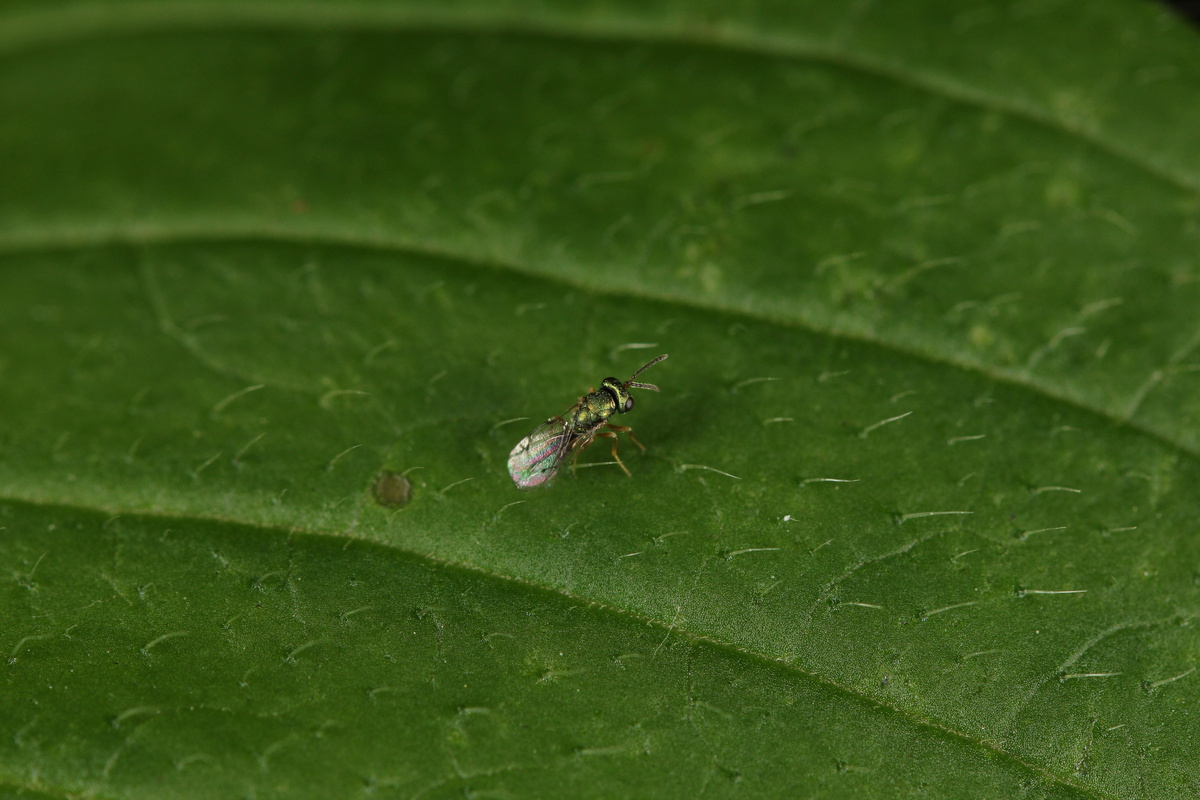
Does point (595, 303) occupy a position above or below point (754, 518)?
above

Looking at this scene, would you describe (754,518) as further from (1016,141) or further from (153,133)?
(153,133)

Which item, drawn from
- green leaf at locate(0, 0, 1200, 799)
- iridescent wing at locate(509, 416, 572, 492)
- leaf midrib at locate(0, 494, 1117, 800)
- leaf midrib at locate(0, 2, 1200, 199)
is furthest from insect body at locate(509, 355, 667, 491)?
leaf midrib at locate(0, 2, 1200, 199)

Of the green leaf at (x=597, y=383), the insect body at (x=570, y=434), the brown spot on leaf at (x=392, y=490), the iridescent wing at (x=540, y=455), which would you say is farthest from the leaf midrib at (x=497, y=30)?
the brown spot on leaf at (x=392, y=490)

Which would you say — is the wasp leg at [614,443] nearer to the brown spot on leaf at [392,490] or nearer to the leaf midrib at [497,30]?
the brown spot on leaf at [392,490]

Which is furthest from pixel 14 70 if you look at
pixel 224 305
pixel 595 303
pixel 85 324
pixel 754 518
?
pixel 754 518

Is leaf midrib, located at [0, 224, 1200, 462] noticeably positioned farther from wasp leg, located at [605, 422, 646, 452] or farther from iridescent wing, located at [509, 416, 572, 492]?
iridescent wing, located at [509, 416, 572, 492]
